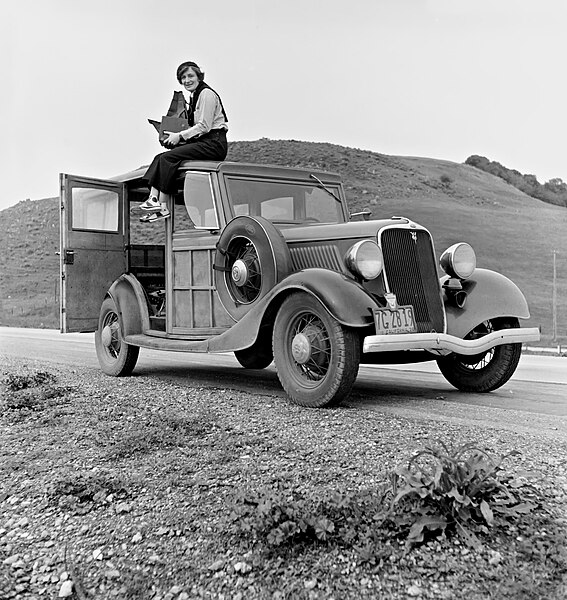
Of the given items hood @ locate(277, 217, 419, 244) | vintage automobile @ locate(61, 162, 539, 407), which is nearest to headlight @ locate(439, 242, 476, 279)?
vintage automobile @ locate(61, 162, 539, 407)

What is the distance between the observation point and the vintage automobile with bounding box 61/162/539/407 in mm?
5234

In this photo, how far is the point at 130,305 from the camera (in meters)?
7.36

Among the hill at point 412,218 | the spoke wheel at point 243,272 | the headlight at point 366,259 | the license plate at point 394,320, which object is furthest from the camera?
the hill at point 412,218

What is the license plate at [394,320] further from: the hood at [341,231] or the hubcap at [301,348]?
the hood at [341,231]

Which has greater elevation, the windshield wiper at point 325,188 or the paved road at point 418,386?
the windshield wiper at point 325,188

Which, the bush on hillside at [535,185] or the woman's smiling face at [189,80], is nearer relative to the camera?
the woman's smiling face at [189,80]

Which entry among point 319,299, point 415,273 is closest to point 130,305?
point 319,299

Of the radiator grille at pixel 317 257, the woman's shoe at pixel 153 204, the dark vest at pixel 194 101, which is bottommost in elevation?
the radiator grille at pixel 317 257

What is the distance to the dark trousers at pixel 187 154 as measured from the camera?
6.78 metres

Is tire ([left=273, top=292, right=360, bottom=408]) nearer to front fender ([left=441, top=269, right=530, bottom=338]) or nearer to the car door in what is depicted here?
front fender ([left=441, top=269, right=530, bottom=338])

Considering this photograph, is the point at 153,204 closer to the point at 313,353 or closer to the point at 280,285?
the point at 280,285

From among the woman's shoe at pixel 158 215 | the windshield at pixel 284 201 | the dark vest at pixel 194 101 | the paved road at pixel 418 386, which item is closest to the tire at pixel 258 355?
the paved road at pixel 418 386

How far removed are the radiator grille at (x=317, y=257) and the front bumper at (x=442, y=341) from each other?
91cm

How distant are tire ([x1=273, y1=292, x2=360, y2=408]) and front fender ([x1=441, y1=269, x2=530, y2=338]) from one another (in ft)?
4.17
